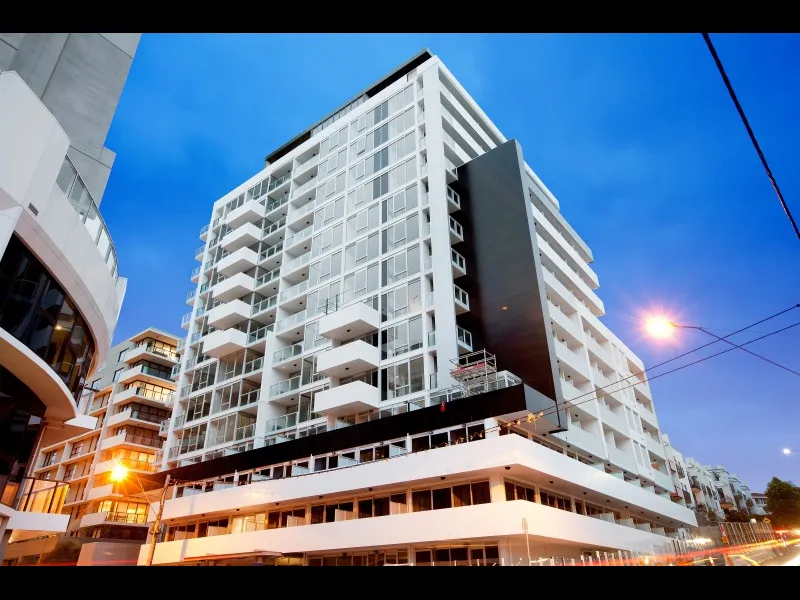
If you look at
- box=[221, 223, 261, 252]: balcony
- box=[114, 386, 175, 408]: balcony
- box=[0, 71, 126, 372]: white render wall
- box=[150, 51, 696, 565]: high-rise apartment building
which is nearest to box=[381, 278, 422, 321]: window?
box=[150, 51, 696, 565]: high-rise apartment building

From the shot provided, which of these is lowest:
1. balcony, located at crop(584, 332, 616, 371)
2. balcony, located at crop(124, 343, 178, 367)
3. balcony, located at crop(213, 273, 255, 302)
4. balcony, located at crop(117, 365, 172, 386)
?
balcony, located at crop(584, 332, 616, 371)

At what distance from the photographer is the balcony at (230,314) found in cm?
4656

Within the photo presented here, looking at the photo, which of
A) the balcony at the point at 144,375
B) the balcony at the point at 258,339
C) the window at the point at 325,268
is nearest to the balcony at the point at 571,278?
the window at the point at 325,268

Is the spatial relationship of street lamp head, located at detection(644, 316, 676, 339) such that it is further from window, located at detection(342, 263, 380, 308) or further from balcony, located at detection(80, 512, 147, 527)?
balcony, located at detection(80, 512, 147, 527)

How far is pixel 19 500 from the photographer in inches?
645

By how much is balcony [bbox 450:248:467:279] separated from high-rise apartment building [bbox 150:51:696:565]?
15 cm

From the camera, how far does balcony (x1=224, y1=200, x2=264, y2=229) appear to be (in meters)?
52.6

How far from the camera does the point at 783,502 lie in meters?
51.3

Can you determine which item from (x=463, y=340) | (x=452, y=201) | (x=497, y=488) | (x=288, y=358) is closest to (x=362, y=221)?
(x=452, y=201)
